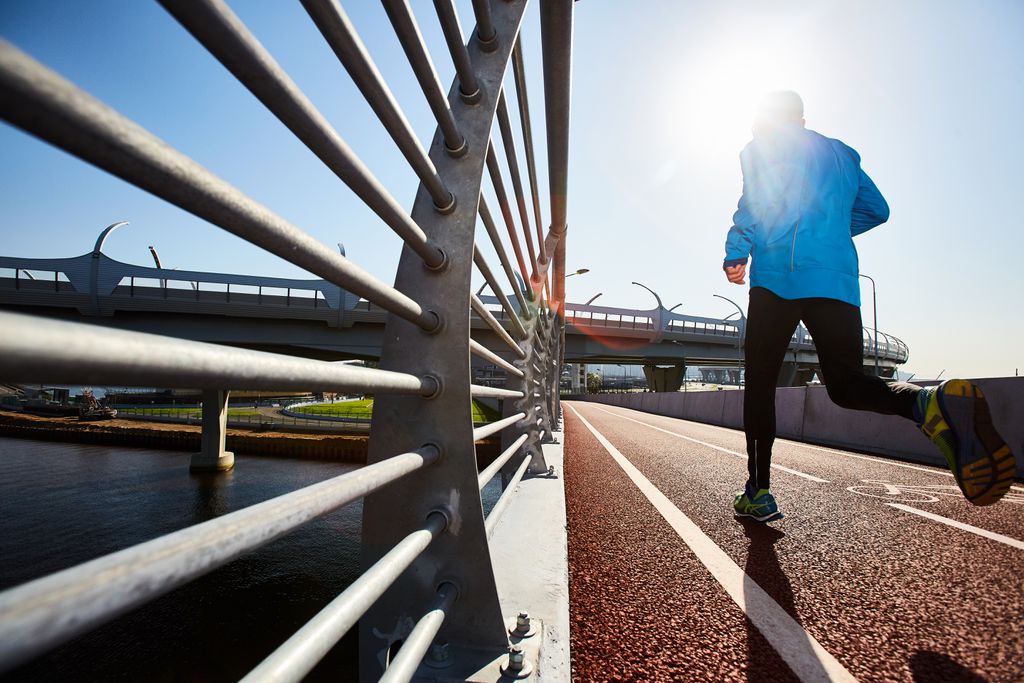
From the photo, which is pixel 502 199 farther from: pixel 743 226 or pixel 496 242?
pixel 743 226

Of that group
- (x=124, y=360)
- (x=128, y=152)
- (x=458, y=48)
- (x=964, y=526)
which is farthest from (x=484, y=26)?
(x=964, y=526)

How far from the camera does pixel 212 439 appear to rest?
3056 centimetres

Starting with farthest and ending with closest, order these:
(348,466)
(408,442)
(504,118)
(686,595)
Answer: (348,466) → (504,118) → (686,595) → (408,442)

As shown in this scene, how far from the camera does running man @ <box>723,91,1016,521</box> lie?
2.51 metres

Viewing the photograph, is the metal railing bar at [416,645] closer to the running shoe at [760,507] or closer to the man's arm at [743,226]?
the running shoe at [760,507]

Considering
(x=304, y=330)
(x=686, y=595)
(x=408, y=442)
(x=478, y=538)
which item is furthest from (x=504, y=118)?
(x=304, y=330)

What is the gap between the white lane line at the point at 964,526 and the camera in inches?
91.2

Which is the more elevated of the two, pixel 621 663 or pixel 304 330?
pixel 304 330

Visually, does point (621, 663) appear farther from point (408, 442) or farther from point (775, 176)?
point (775, 176)

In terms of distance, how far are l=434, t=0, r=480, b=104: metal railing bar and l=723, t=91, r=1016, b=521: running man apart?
203 centimetres

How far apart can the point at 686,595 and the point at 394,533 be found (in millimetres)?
1085

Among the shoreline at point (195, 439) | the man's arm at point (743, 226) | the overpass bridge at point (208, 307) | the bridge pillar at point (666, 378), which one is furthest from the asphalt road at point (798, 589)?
the bridge pillar at point (666, 378)

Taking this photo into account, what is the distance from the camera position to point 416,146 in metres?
1.04

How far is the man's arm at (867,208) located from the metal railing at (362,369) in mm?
1969
